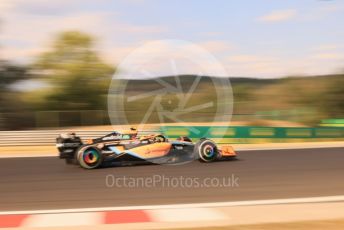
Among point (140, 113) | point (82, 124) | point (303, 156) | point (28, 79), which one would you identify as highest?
point (28, 79)

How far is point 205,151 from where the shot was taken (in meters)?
10.3

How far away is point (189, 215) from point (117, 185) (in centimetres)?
Answer: 253

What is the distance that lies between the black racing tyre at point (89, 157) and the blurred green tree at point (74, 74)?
20.3 meters

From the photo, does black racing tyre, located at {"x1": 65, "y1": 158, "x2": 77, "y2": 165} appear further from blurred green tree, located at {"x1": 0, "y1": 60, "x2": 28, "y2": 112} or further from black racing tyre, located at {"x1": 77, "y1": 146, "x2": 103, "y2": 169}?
blurred green tree, located at {"x1": 0, "y1": 60, "x2": 28, "y2": 112}

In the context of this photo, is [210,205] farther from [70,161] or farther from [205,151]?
[70,161]

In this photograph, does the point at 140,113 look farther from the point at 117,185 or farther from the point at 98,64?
the point at 98,64

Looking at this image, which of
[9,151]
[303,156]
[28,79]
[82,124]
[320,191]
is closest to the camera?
[320,191]

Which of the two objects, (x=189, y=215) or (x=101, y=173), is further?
(x=101, y=173)

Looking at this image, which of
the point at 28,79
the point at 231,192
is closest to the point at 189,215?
the point at 231,192

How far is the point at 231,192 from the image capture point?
7.08 m

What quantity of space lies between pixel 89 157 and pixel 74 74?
21150 mm

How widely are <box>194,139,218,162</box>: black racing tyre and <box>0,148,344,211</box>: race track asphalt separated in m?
0.22

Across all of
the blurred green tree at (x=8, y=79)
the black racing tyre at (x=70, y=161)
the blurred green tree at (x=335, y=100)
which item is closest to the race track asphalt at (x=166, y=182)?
the black racing tyre at (x=70, y=161)

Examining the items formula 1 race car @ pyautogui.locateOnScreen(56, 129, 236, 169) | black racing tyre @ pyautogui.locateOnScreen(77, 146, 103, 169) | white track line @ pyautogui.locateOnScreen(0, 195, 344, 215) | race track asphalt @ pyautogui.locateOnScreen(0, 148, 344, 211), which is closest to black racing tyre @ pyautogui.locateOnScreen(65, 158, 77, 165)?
race track asphalt @ pyautogui.locateOnScreen(0, 148, 344, 211)
